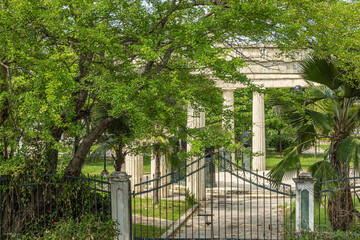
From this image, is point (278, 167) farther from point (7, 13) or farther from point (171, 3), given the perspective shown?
point (7, 13)

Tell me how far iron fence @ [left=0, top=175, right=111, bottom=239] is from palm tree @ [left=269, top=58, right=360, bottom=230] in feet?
17.1

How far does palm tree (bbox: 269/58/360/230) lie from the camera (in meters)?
10.0

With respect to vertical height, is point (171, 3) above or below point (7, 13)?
above

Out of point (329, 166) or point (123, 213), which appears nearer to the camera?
point (123, 213)

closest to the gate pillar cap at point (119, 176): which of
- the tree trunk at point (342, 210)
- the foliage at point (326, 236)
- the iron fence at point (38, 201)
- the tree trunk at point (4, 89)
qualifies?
the iron fence at point (38, 201)

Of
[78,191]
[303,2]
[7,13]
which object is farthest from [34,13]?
[303,2]

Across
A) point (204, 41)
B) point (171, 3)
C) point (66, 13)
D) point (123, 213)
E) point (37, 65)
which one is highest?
point (171, 3)

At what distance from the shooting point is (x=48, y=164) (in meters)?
9.64

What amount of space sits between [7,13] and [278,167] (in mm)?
7676

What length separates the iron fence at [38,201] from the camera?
31.0ft

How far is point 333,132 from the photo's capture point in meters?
11.1

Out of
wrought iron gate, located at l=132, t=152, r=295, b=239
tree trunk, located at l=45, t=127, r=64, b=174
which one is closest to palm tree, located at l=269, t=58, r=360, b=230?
wrought iron gate, located at l=132, t=152, r=295, b=239

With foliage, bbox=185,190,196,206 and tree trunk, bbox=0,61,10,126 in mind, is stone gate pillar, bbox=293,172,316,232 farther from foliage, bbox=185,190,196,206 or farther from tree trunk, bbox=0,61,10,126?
foliage, bbox=185,190,196,206

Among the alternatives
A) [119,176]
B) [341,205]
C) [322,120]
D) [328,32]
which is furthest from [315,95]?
[119,176]
